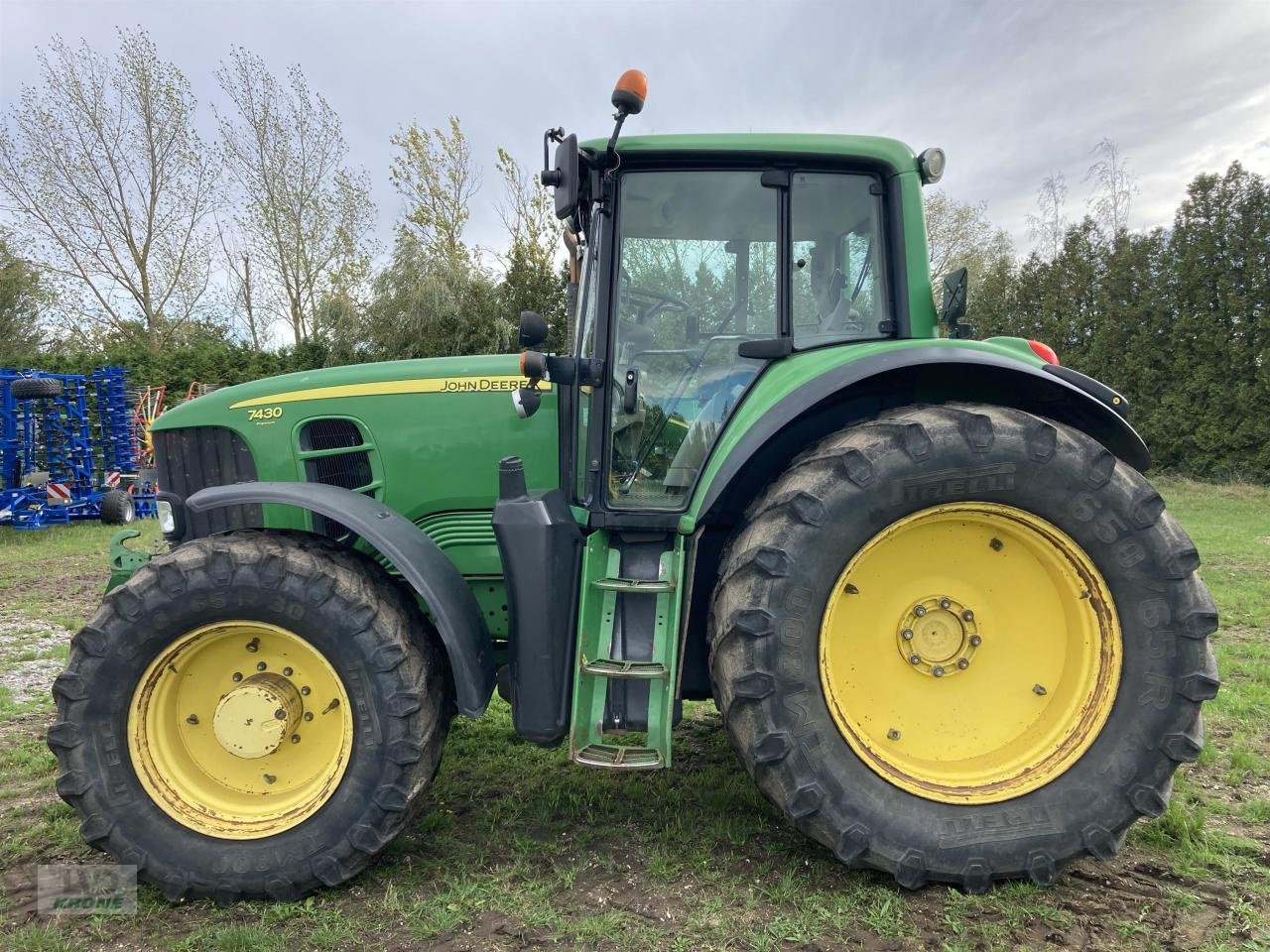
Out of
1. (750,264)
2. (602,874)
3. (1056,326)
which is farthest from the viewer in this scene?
(1056,326)

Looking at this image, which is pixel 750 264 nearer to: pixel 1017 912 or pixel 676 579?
pixel 676 579

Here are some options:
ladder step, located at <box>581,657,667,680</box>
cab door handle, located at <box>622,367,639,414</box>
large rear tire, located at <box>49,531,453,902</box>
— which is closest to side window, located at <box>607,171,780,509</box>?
cab door handle, located at <box>622,367,639,414</box>

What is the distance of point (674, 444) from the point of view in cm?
268

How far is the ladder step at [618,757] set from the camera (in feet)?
7.60

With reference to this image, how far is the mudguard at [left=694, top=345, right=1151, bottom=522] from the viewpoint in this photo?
2330 millimetres

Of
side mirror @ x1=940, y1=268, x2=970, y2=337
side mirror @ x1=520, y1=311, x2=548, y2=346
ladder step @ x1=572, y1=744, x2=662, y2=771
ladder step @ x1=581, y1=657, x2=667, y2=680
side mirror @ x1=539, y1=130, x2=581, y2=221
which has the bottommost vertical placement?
ladder step @ x1=572, y1=744, x2=662, y2=771

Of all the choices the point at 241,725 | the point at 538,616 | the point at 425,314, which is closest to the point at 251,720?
the point at 241,725

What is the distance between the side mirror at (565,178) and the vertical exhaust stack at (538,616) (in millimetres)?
967

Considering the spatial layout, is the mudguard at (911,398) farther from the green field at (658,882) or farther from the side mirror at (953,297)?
the green field at (658,882)

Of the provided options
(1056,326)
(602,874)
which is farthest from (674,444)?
(1056,326)

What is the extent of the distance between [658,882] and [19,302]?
80.9ft

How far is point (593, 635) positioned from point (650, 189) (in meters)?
1.50

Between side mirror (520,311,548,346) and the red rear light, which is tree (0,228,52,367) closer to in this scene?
side mirror (520,311,548,346)

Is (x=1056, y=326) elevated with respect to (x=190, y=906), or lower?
elevated
